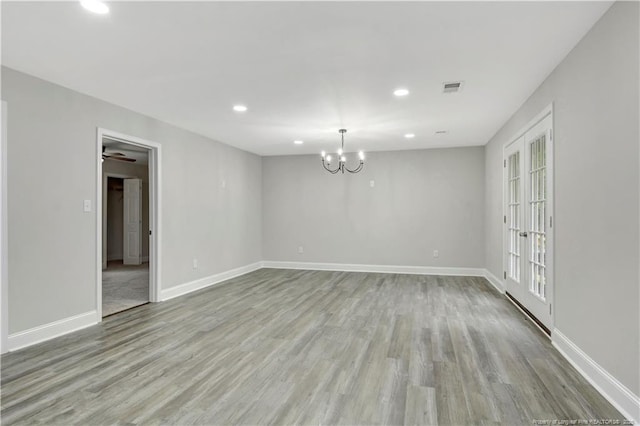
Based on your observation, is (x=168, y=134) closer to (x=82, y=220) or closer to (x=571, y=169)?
(x=82, y=220)

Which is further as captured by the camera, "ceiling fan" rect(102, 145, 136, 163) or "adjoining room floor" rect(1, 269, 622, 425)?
"ceiling fan" rect(102, 145, 136, 163)

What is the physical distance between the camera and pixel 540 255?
141 inches

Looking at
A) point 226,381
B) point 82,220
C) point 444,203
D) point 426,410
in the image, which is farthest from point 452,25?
point 444,203

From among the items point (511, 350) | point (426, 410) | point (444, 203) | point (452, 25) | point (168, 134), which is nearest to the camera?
point (426, 410)

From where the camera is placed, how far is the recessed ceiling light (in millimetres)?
2057

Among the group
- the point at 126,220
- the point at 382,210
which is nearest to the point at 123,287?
the point at 126,220

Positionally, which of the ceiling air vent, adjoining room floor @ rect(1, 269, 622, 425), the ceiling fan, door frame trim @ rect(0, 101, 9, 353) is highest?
the ceiling air vent

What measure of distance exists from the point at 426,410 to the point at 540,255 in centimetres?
237

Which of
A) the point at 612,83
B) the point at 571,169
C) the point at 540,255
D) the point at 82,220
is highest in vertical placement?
the point at 612,83

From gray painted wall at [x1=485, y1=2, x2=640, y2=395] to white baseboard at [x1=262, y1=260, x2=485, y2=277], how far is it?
3.67m

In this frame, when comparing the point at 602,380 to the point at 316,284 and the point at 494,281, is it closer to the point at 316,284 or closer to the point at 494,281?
the point at 494,281

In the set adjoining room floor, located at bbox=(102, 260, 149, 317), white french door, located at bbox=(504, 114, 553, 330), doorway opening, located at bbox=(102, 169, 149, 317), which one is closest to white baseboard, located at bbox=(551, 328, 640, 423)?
white french door, located at bbox=(504, 114, 553, 330)

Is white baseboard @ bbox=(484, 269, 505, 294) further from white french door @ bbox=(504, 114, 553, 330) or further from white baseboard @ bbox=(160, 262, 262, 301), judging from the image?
white baseboard @ bbox=(160, 262, 262, 301)

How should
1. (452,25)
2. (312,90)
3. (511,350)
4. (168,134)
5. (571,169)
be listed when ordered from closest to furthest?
1. (452,25)
2. (571,169)
3. (511,350)
4. (312,90)
5. (168,134)
